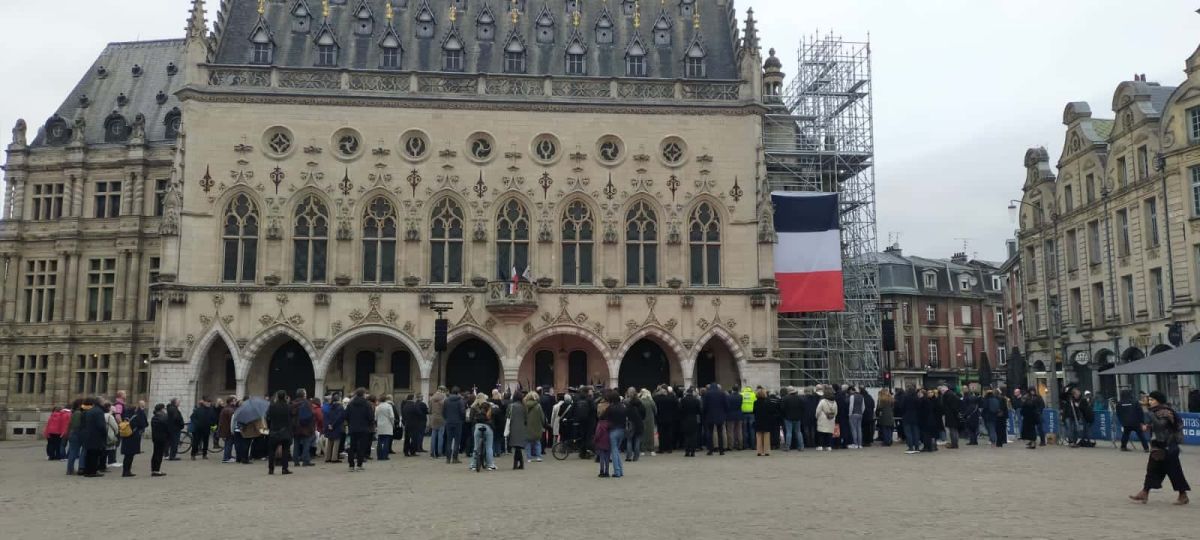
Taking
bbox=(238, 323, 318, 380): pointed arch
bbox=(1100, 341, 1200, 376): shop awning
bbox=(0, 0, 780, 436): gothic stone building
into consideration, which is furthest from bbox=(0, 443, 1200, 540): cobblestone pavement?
bbox=(0, 0, 780, 436): gothic stone building

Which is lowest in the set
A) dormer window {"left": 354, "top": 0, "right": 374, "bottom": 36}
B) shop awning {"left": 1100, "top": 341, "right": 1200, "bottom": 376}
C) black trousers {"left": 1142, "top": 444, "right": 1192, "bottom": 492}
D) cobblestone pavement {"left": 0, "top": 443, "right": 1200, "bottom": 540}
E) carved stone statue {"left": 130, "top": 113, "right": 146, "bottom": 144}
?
cobblestone pavement {"left": 0, "top": 443, "right": 1200, "bottom": 540}

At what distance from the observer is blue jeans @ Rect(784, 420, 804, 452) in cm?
2459

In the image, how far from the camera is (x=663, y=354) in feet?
124

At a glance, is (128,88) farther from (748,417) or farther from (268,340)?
(748,417)

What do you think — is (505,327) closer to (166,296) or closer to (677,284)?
(677,284)

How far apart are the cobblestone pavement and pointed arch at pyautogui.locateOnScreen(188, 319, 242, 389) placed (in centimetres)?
1314

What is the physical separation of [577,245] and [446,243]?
4.96m

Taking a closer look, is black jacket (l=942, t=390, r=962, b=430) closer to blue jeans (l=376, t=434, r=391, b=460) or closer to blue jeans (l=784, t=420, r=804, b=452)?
blue jeans (l=784, t=420, r=804, b=452)

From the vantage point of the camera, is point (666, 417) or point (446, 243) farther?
point (446, 243)

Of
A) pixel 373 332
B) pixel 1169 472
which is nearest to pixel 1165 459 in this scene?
pixel 1169 472

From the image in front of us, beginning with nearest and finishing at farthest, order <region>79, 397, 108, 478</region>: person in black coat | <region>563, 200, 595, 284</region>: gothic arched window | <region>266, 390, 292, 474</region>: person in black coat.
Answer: <region>266, 390, 292, 474</region>: person in black coat
<region>79, 397, 108, 478</region>: person in black coat
<region>563, 200, 595, 284</region>: gothic arched window

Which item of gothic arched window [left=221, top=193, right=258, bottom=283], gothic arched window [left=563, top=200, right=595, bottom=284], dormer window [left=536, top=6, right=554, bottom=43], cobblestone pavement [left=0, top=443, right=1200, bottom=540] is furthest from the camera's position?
dormer window [left=536, top=6, right=554, bottom=43]

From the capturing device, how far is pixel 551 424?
958 inches

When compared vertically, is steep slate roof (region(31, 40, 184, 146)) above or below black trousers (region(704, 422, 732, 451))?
above
